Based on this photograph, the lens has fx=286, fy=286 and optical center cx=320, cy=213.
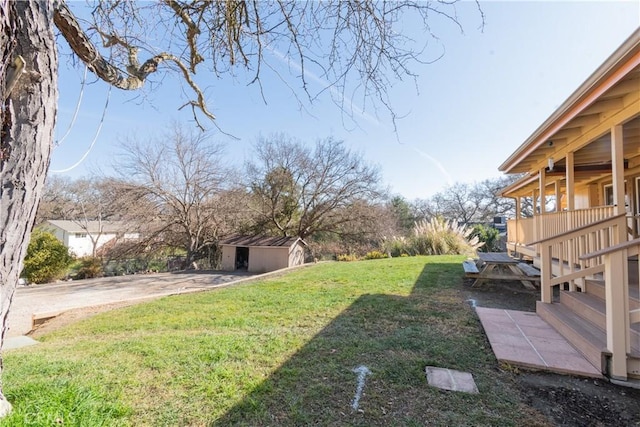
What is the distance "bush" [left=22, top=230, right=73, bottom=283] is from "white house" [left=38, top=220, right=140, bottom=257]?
3.38 metres

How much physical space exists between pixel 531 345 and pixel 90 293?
1140cm

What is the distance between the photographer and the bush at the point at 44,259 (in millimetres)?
11516

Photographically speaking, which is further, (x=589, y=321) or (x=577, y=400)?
(x=589, y=321)

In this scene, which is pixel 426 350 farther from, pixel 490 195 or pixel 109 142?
pixel 490 195

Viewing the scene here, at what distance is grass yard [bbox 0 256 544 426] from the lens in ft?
6.28

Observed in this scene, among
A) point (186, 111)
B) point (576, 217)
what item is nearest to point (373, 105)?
point (186, 111)

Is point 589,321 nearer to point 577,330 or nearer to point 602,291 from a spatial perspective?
point 577,330

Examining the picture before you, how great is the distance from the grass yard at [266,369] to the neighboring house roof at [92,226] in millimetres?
11873

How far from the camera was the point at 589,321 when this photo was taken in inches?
127

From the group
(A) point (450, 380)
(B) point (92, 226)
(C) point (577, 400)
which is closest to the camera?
(C) point (577, 400)

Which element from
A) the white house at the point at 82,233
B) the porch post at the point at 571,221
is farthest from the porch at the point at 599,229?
the white house at the point at 82,233

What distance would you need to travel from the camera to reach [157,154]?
1470 cm

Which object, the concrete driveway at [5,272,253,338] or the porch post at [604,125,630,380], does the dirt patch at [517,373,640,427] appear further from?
the concrete driveway at [5,272,253,338]

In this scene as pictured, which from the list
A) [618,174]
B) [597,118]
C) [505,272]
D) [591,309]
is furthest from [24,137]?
[505,272]
